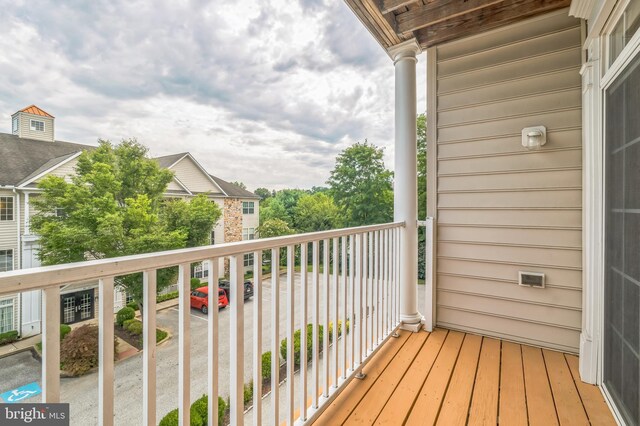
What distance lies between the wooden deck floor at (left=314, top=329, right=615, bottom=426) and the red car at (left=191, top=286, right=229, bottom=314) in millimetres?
865

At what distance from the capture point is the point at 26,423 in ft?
1.89

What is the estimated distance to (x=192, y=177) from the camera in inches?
147

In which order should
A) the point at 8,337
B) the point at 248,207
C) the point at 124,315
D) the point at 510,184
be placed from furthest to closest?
the point at 248,207 < the point at 510,184 < the point at 124,315 < the point at 8,337

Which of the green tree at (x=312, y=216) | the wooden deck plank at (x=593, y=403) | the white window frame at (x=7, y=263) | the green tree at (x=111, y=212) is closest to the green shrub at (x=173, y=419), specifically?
the white window frame at (x=7, y=263)

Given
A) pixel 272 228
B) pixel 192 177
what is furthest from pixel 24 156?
pixel 272 228

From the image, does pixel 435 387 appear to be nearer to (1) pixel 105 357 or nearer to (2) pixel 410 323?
(2) pixel 410 323

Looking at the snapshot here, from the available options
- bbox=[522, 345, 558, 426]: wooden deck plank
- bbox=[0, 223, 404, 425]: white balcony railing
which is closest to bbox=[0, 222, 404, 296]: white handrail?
bbox=[0, 223, 404, 425]: white balcony railing

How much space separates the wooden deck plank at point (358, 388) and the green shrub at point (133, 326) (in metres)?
1.03

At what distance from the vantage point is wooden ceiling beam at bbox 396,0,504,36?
2.05 m

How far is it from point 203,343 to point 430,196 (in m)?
2.17

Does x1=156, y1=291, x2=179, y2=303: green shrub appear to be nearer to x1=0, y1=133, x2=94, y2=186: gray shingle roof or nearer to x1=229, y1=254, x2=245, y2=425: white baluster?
x1=229, y1=254, x2=245, y2=425: white baluster

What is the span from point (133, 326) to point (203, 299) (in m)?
0.24

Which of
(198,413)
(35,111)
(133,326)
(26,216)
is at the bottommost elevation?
(198,413)

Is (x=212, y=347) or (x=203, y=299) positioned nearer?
(x=212, y=347)
